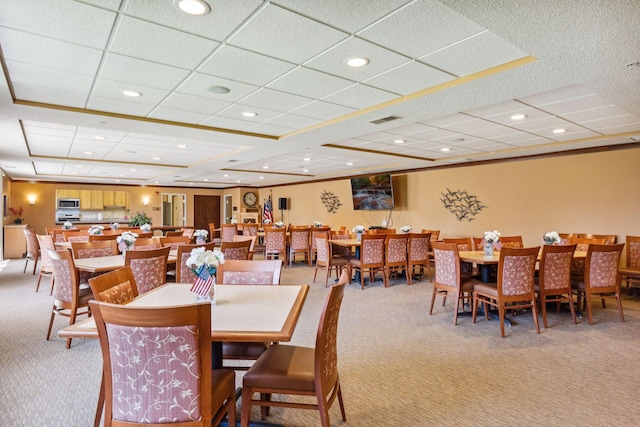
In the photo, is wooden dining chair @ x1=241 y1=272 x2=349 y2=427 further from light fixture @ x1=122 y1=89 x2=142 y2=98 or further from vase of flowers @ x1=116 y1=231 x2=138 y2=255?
vase of flowers @ x1=116 y1=231 x2=138 y2=255

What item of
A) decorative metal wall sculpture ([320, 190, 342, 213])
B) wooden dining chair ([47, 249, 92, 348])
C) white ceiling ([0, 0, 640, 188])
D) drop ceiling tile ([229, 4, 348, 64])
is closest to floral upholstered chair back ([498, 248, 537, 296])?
white ceiling ([0, 0, 640, 188])

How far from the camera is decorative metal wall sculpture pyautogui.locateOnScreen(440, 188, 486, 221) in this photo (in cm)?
845

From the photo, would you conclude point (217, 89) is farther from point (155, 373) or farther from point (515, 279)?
point (515, 279)

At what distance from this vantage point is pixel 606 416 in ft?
7.73

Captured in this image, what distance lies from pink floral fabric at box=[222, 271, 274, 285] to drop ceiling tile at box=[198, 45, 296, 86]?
176 cm

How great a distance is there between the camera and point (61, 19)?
7.74ft

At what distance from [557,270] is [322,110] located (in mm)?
3322

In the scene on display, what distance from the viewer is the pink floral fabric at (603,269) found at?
4348 millimetres

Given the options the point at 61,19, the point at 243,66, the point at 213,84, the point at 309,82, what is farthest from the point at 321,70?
the point at 61,19

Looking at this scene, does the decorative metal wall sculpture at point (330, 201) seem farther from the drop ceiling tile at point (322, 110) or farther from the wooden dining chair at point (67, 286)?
the wooden dining chair at point (67, 286)

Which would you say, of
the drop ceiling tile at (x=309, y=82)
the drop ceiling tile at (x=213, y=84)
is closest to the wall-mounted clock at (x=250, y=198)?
the drop ceiling tile at (x=213, y=84)

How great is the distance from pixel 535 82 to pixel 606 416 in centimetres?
266

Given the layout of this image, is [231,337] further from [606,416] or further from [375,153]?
[375,153]

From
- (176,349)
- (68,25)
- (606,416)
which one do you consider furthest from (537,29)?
(68,25)
